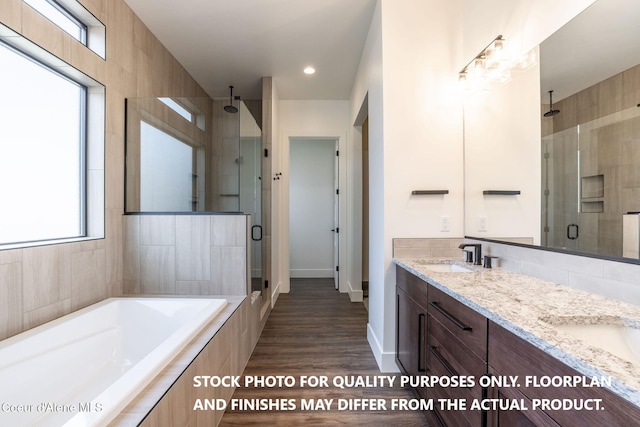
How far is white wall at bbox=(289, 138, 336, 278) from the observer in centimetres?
519

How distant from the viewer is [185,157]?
250 centimetres

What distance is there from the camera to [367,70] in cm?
269

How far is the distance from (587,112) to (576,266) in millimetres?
677

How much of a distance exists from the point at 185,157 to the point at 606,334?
2820mm

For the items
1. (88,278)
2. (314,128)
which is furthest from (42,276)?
(314,128)

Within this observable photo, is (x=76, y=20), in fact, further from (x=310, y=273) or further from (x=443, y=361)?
(x=310, y=273)

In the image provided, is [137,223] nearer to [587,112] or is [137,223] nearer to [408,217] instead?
[408,217]

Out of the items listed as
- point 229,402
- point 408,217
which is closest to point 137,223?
point 229,402

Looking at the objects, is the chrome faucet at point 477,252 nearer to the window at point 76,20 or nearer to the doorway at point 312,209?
the window at point 76,20

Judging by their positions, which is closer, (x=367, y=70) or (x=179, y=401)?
(x=179, y=401)

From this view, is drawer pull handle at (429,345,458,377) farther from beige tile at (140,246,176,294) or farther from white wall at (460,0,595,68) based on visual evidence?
beige tile at (140,246,176,294)

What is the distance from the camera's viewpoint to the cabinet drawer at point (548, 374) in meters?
0.59

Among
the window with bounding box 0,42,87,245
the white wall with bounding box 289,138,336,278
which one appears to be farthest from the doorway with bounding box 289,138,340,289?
the window with bounding box 0,42,87,245

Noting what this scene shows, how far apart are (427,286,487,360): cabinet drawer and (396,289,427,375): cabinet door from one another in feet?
0.57
